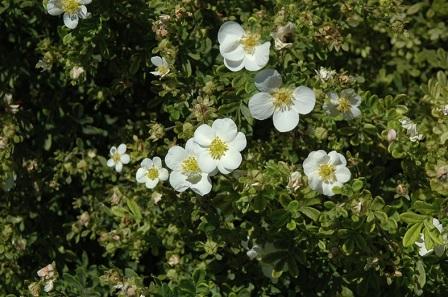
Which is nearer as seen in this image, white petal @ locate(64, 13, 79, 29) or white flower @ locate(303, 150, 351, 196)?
white flower @ locate(303, 150, 351, 196)

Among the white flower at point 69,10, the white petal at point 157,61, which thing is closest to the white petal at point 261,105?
the white petal at point 157,61

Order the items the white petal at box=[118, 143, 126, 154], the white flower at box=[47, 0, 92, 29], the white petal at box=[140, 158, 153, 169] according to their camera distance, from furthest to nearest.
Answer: the white petal at box=[118, 143, 126, 154]
the white petal at box=[140, 158, 153, 169]
the white flower at box=[47, 0, 92, 29]

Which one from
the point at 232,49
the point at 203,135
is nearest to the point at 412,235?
the point at 203,135

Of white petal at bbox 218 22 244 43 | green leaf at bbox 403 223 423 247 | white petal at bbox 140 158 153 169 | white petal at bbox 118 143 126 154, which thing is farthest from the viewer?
white petal at bbox 118 143 126 154

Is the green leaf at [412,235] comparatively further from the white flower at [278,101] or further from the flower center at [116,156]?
the flower center at [116,156]

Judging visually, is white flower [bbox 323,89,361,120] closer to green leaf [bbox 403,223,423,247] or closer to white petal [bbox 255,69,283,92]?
white petal [bbox 255,69,283,92]

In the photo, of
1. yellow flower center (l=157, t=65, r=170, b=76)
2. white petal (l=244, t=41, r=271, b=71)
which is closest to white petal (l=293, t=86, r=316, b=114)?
white petal (l=244, t=41, r=271, b=71)

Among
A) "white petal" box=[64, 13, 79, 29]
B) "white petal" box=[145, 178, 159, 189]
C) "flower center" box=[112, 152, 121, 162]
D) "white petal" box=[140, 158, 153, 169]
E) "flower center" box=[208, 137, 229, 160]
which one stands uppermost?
"white petal" box=[64, 13, 79, 29]

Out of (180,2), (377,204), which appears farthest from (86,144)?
(377,204)
